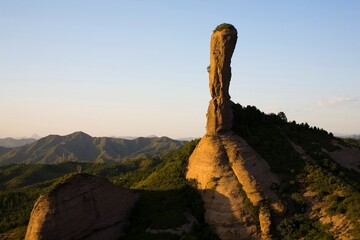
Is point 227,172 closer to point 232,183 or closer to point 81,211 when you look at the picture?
point 232,183

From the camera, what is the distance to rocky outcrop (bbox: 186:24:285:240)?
41.2m

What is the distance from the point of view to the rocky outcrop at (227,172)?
4122 cm

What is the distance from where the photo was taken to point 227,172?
4616 cm

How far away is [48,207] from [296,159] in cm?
3090

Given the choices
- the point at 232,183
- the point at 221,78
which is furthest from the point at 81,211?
the point at 221,78

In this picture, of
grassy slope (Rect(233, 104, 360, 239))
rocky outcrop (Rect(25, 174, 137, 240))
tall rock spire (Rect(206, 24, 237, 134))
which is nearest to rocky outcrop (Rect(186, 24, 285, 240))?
tall rock spire (Rect(206, 24, 237, 134))

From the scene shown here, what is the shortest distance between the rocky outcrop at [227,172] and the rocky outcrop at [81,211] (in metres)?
10.2

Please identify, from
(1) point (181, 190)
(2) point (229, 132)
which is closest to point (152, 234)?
(1) point (181, 190)

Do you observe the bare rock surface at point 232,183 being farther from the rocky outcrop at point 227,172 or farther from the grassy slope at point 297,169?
the grassy slope at point 297,169

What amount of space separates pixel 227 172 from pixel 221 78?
12296 mm

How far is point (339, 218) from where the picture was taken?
124ft

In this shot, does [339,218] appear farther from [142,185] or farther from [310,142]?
[142,185]

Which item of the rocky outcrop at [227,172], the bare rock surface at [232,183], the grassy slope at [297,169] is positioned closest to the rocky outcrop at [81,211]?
the bare rock surface at [232,183]

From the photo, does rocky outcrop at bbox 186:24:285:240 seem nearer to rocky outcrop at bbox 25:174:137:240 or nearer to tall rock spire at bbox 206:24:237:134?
tall rock spire at bbox 206:24:237:134
